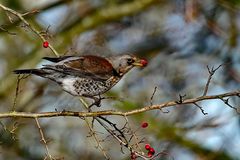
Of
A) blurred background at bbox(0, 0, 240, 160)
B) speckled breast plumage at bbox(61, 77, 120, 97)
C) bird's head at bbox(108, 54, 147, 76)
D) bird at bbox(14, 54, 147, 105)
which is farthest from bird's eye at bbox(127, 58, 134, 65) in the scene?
blurred background at bbox(0, 0, 240, 160)

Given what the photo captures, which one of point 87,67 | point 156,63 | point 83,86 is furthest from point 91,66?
point 156,63

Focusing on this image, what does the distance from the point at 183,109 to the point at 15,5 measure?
236 cm

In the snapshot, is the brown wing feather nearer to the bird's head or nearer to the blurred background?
the bird's head

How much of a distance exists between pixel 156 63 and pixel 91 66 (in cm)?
267

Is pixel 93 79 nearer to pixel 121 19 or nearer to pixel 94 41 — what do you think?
pixel 94 41

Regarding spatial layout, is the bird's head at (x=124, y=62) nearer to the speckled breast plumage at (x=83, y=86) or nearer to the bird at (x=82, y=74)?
the bird at (x=82, y=74)

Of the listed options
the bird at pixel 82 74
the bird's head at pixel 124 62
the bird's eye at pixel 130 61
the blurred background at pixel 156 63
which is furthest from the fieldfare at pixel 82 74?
the blurred background at pixel 156 63

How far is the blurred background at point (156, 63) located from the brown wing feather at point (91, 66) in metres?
1.41

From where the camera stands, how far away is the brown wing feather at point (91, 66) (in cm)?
484

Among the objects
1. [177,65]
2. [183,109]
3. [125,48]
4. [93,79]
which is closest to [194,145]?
[183,109]

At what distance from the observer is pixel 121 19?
7508mm

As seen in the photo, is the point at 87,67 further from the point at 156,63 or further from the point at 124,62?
the point at 156,63

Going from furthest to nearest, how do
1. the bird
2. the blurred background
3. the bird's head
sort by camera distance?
the blurred background
the bird's head
the bird

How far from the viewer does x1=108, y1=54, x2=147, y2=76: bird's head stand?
5.35 metres
